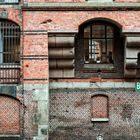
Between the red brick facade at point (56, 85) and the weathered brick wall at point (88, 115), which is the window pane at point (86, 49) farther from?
the weathered brick wall at point (88, 115)

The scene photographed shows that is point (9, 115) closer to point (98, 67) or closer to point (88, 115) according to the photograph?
point (88, 115)

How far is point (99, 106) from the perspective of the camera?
2023 centimetres

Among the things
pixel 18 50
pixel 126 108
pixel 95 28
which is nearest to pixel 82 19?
pixel 95 28

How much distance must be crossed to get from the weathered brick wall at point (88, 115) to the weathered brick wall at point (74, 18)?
283 centimetres

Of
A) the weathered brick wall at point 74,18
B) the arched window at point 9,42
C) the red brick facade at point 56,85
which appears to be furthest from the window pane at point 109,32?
the arched window at point 9,42

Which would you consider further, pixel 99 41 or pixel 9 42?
pixel 99 41

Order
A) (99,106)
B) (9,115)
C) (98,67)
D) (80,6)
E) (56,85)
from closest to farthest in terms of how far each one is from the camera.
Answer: (80,6), (9,115), (56,85), (99,106), (98,67)

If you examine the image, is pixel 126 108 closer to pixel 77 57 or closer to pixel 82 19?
pixel 77 57

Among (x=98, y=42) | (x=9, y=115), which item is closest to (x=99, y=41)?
(x=98, y=42)

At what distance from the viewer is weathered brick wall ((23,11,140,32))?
62.9 ft

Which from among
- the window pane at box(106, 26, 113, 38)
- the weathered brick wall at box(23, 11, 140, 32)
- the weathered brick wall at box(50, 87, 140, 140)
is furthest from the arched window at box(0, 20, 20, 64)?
the window pane at box(106, 26, 113, 38)

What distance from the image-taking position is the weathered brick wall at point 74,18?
19.2 m

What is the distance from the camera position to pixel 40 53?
63.1 feet

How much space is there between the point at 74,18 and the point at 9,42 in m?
3.03
